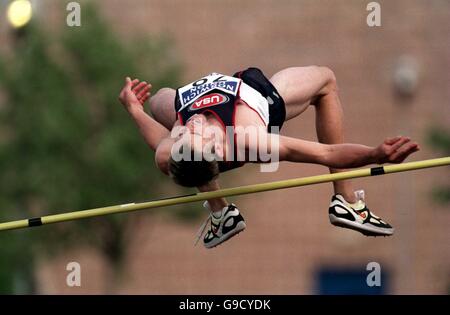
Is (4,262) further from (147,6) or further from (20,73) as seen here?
(147,6)

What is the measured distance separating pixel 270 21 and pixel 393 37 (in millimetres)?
2439

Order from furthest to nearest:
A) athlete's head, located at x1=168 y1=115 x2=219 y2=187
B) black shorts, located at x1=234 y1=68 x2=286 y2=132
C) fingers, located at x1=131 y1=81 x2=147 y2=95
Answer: fingers, located at x1=131 y1=81 x2=147 y2=95 < black shorts, located at x1=234 y1=68 x2=286 y2=132 < athlete's head, located at x1=168 y1=115 x2=219 y2=187

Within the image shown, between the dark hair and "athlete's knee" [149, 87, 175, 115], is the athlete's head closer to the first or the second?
the dark hair

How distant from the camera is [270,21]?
2705cm

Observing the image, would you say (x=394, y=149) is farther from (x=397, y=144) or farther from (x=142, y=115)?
(x=142, y=115)

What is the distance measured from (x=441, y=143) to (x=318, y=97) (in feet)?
28.9

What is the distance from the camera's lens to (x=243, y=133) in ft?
32.1

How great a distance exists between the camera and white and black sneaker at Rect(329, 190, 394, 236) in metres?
10.6

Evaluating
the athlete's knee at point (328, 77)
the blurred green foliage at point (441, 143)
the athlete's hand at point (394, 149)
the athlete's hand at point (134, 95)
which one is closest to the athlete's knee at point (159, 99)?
the athlete's hand at point (134, 95)

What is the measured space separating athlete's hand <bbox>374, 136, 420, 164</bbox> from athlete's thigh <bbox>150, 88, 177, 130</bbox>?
1768mm

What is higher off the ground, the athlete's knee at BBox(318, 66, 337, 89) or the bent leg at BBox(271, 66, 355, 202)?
the athlete's knee at BBox(318, 66, 337, 89)

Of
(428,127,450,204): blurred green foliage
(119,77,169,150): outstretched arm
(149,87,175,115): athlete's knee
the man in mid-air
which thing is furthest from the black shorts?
(428,127,450,204): blurred green foliage
